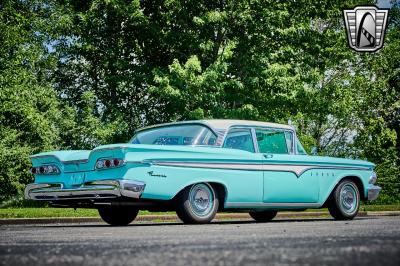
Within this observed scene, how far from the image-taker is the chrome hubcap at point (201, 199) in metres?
9.37

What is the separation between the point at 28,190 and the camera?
1015 cm

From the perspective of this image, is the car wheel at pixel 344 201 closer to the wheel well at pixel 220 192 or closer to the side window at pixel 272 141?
→ the side window at pixel 272 141

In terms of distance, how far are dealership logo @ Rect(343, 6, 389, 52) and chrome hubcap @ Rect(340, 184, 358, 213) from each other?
1464 cm

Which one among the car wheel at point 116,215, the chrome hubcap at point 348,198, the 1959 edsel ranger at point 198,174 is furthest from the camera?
the chrome hubcap at point 348,198

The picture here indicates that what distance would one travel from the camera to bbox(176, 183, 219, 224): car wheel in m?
9.23

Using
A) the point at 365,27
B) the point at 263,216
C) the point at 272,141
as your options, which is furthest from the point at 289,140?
the point at 365,27

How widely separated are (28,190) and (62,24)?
1385 cm

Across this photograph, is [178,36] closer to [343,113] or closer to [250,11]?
[250,11]

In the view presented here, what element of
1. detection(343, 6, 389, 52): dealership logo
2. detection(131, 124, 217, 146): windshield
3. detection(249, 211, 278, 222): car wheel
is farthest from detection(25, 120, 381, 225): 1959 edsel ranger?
detection(343, 6, 389, 52): dealership logo

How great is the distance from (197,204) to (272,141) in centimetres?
199

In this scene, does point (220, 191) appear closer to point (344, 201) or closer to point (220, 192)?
point (220, 192)

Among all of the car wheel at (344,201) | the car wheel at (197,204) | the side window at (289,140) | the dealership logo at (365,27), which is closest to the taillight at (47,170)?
the car wheel at (197,204)

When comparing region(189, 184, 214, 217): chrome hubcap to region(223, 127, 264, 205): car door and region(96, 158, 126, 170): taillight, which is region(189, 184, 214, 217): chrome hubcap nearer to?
region(223, 127, 264, 205): car door

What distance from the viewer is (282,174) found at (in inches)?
406
